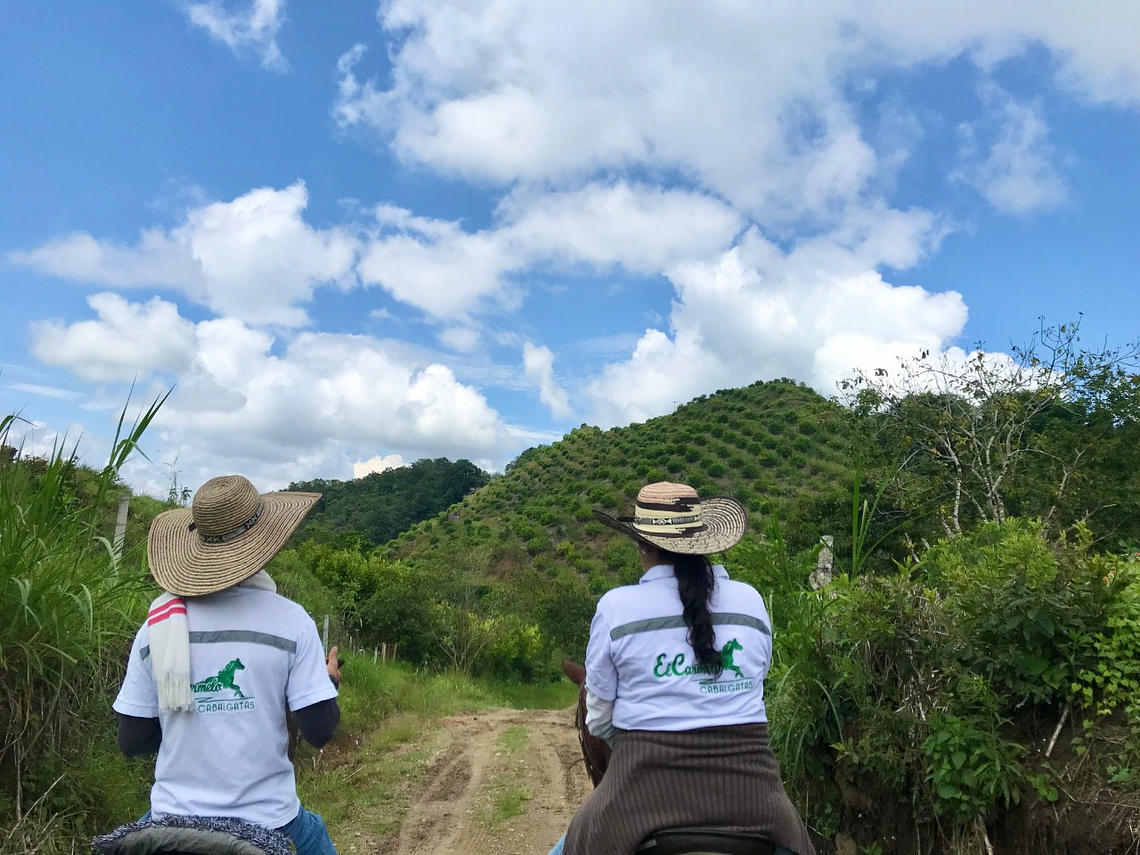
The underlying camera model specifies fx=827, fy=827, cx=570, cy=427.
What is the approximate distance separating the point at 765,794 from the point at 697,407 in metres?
59.1

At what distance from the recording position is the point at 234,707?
226 centimetres

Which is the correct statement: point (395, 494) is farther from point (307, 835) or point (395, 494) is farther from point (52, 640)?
point (307, 835)

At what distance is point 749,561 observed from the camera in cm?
497

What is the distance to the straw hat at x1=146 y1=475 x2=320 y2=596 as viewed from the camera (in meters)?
2.38

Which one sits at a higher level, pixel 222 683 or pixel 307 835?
pixel 222 683

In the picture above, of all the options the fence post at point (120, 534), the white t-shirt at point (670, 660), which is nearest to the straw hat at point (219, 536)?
the white t-shirt at point (670, 660)

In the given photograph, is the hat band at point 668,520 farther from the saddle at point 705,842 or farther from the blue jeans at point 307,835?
the blue jeans at point 307,835

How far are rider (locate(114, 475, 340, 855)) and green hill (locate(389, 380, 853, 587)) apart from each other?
32055 mm

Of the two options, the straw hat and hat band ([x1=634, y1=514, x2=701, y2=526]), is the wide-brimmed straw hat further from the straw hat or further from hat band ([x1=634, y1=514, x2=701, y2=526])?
the straw hat

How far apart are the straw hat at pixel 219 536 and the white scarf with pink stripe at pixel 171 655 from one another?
7 centimetres

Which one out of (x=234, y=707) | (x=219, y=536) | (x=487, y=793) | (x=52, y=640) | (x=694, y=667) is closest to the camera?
(x=234, y=707)

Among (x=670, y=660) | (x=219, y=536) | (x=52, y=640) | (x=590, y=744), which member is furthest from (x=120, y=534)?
(x=670, y=660)

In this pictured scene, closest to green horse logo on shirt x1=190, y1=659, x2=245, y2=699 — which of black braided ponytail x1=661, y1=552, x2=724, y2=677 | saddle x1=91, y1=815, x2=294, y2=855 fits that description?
saddle x1=91, y1=815, x2=294, y2=855

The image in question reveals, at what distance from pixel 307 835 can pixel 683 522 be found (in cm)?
149
